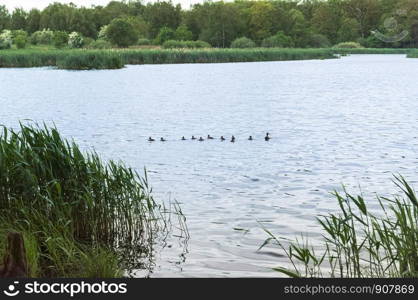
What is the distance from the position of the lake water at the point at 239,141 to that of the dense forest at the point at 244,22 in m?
64.8

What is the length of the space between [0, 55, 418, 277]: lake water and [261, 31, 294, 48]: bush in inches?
2442

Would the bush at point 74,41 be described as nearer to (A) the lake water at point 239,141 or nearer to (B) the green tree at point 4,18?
(B) the green tree at point 4,18

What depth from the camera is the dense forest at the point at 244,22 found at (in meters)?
123

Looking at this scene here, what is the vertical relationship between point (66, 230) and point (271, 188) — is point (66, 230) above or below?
above

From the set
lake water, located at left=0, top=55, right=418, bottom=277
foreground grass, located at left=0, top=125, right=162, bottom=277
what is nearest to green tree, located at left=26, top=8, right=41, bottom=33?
lake water, located at left=0, top=55, right=418, bottom=277

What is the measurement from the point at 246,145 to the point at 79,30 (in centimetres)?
10092

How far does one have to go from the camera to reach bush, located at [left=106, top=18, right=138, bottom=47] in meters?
104

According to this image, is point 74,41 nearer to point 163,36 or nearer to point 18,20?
point 163,36

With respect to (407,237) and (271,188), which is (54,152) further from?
(271,188)

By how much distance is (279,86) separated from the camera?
55.0 m

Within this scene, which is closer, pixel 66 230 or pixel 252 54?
pixel 66 230

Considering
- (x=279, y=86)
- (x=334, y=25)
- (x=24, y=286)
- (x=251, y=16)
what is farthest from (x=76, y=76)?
(x=334, y=25)

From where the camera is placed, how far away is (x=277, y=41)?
123062mm

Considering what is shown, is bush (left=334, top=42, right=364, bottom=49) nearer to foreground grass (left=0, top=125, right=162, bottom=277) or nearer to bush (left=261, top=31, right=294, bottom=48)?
bush (left=261, top=31, right=294, bottom=48)
